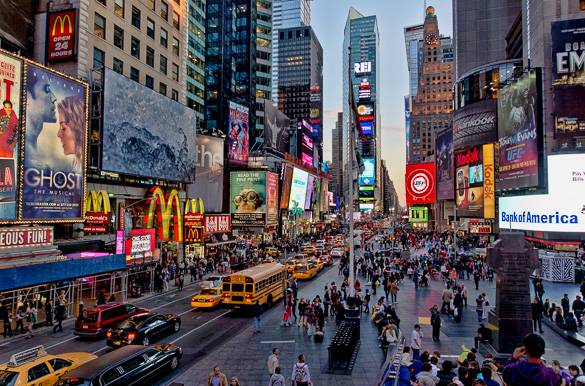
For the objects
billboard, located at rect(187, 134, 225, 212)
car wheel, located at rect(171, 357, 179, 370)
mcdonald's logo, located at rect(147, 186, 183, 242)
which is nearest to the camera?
car wheel, located at rect(171, 357, 179, 370)

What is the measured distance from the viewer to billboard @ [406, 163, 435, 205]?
4333 inches

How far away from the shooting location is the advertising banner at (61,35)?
34.3m

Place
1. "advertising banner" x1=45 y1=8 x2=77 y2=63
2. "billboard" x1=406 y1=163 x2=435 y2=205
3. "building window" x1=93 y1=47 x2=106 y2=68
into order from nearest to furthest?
"advertising banner" x1=45 y1=8 x2=77 y2=63, "building window" x1=93 y1=47 x2=106 y2=68, "billboard" x1=406 y1=163 x2=435 y2=205

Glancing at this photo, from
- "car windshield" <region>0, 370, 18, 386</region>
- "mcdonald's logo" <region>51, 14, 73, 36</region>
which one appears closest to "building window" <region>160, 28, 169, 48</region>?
"mcdonald's logo" <region>51, 14, 73, 36</region>

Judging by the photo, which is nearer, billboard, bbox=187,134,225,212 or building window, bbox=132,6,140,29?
building window, bbox=132,6,140,29

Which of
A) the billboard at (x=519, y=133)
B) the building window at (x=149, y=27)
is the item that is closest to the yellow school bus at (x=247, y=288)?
the building window at (x=149, y=27)

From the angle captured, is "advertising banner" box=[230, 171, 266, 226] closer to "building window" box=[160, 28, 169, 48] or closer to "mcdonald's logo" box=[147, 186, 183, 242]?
"mcdonald's logo" box=[147, 186, 183, 242]

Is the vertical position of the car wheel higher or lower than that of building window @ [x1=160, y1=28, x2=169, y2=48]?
lower

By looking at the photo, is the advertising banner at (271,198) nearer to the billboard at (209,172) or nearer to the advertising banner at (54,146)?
the billboard at (209,172)

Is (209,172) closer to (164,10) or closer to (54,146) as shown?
(164,10)

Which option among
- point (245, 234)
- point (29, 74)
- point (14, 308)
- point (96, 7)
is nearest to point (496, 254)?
point (14, 308)

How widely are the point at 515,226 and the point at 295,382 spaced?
45663 millimetres

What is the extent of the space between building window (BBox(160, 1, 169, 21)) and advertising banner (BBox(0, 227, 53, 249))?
29614 millimetres

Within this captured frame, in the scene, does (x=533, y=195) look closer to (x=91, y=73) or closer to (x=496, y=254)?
(x=496, y=254)
